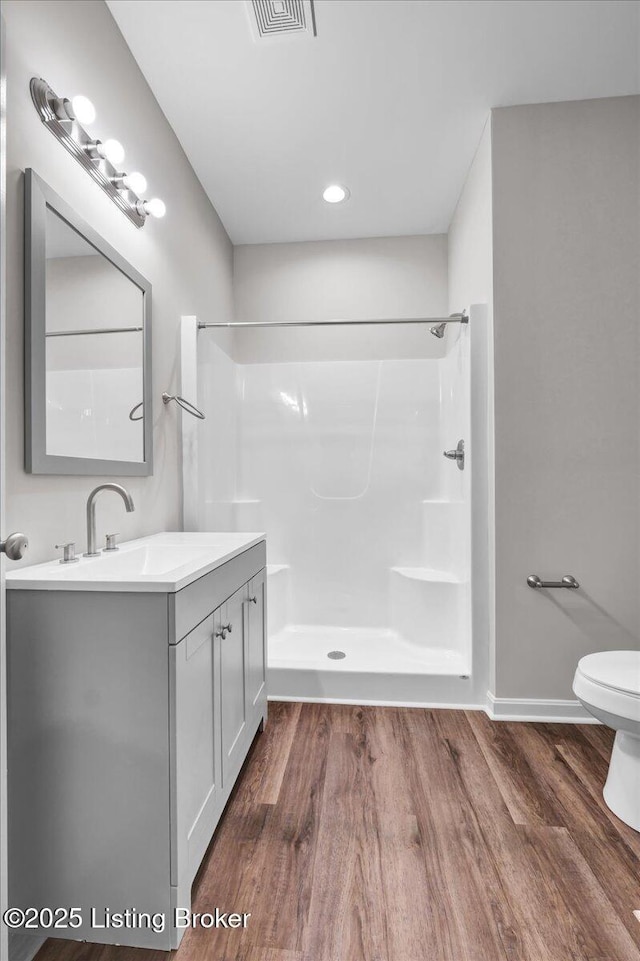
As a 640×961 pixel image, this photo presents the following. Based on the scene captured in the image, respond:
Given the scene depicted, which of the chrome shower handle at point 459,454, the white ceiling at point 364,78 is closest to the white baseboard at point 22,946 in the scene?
the chrome shower handle at point 459,454

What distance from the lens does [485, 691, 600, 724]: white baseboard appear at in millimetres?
2131

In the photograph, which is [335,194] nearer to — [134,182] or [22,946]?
[134,182]

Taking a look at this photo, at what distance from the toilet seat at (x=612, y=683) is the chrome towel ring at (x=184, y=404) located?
1820mm

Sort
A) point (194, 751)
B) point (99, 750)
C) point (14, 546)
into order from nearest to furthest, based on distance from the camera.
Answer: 1. point (14, 546)
2. point (99, 750)
3. point (194, 751)

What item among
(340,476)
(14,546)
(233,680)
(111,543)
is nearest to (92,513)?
(111,543)

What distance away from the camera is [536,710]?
2141mm

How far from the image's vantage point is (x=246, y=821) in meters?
1.49

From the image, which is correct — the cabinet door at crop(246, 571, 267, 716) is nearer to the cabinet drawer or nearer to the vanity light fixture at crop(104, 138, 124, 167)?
the cabinet drawer

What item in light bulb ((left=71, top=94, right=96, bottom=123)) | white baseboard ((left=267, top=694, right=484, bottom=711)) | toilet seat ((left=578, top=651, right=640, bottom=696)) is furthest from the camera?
white baseboard ((left=267, top=694, right=484, bottom=711))

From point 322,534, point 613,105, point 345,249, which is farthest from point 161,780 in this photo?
point 345,249

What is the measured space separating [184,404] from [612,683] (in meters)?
1.92

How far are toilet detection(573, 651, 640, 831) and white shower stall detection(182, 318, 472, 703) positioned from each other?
1246mm

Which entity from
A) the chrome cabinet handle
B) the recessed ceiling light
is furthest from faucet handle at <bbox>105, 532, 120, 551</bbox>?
the recessed ceiling light

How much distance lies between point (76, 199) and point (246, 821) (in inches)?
76.2
